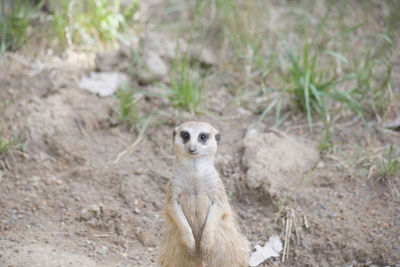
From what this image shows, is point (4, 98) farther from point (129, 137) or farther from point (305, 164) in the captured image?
point (305, 164)

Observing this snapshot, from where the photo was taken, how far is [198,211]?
8.43 ft

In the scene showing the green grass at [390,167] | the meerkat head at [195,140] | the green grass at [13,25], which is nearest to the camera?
the meerkat head at [195,140]

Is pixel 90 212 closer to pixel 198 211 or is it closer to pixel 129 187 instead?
pixel 129 187

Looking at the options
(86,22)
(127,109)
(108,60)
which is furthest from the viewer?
(86,22)

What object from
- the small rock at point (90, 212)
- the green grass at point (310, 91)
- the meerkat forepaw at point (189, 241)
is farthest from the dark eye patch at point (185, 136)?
the green grass at point (310, 91)

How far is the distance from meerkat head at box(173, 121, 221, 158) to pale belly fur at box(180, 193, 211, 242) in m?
0.23

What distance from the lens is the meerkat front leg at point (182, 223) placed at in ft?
8.20

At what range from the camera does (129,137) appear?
3.86 metres

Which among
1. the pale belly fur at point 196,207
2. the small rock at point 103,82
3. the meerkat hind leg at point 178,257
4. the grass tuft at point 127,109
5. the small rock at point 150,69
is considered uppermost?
the small rock at point 150,69

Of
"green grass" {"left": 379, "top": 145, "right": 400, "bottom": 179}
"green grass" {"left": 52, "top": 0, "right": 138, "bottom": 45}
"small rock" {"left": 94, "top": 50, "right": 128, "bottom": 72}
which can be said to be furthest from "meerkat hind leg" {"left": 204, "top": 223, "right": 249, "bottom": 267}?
"green grass" {"left": 52, "top": 0, "right": 138, "bottom": 45}

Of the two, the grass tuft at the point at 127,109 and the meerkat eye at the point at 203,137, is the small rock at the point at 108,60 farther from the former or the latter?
the meerkat eye at the point at 203,137

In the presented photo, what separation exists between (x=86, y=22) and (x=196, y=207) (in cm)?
262

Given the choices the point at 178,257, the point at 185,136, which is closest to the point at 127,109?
the point at 185,136

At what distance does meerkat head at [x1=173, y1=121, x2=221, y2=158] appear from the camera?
248 cm
